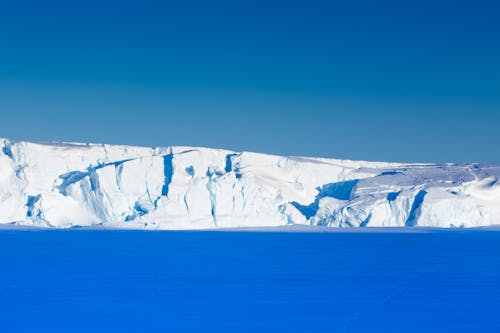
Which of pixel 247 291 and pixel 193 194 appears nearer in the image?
pixel 247 291

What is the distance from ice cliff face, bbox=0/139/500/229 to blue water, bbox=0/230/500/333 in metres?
14.1

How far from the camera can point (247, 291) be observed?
24422 millimetres

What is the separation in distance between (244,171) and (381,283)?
33844mm

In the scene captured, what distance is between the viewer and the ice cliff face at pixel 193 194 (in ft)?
182

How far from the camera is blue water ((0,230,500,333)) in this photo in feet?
62.3

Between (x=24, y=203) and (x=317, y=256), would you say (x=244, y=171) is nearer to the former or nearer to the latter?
(x=24, y=203)

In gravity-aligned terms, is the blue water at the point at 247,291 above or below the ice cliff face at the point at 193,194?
below

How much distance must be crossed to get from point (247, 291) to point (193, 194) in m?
31.6

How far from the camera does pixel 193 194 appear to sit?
55781 millimetres

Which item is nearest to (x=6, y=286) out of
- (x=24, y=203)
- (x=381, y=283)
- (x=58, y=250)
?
(x=381, y=283)

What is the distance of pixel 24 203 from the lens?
5547 cm

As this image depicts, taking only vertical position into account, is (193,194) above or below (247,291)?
above

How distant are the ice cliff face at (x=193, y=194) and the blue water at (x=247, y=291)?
46.1 feet

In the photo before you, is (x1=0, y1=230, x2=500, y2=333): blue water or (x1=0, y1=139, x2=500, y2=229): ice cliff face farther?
(x1=0, y1=139, x2=500, y2=229): ice cliff face
